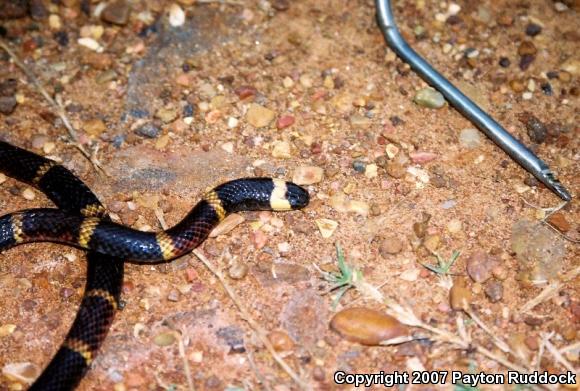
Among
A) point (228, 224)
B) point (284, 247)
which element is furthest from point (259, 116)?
point (284, 247)

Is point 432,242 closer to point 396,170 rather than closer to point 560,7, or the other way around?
point 396,170

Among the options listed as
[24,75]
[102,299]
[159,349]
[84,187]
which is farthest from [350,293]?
[24,75]

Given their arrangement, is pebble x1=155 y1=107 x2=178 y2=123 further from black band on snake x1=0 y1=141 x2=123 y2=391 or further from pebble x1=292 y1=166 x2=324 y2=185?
pebble x1=292 y1=166 x2=324 y2=185

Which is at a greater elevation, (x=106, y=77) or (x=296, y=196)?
(x=106, y=77)

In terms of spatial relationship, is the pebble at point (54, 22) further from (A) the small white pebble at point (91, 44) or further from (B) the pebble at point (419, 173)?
(B) the pebble at point (419, 173)

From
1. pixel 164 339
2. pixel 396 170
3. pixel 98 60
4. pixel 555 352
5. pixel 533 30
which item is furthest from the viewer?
pixel 533 30

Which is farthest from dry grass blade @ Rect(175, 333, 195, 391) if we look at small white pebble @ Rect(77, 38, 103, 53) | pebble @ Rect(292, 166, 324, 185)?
small white pebble @ Rect(77, 38, 103, 53)

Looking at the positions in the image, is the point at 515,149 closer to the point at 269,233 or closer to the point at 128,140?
the point at 269,233
